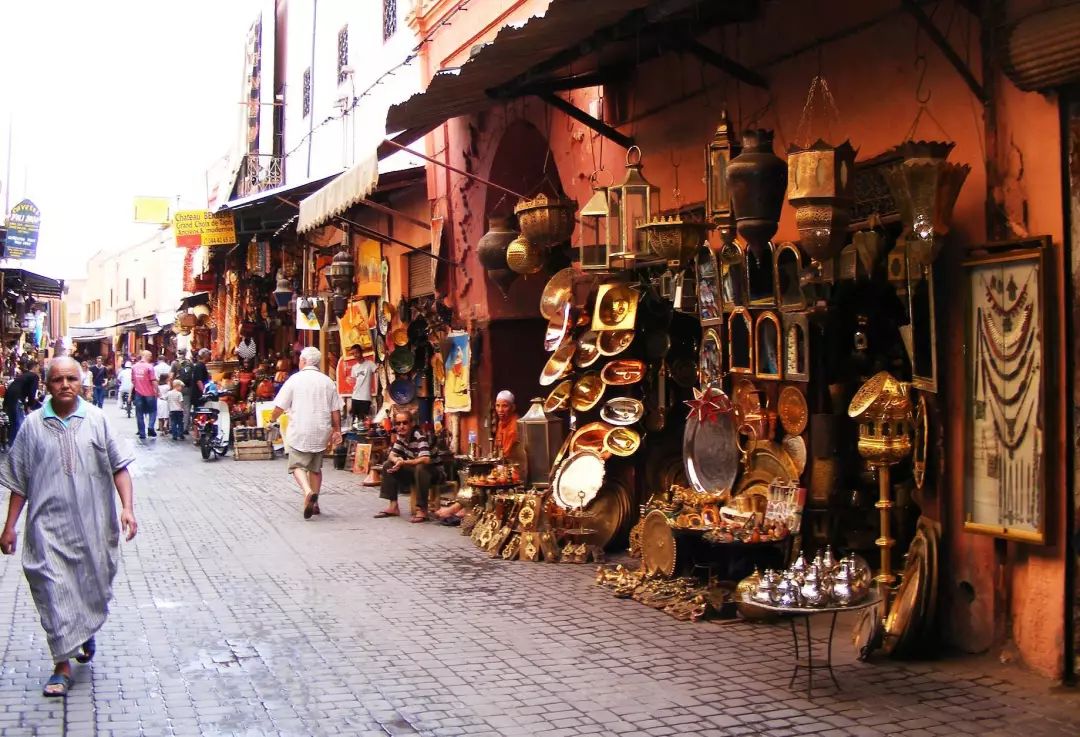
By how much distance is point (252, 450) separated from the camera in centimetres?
1947

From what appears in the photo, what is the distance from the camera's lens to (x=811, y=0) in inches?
293

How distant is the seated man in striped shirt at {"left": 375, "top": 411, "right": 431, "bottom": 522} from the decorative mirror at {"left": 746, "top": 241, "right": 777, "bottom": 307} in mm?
4539

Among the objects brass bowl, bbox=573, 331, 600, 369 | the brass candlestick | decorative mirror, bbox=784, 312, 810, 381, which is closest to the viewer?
the brass candlestick

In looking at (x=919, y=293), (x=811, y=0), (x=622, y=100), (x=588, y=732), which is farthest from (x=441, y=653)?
(x=622, y=100)

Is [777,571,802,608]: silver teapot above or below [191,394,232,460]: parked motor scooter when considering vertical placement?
below

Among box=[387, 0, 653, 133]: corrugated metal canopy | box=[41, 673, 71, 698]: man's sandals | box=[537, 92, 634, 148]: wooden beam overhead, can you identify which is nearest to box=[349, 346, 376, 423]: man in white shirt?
box=[387, 0, 653, 133]: corrugated metal canopy

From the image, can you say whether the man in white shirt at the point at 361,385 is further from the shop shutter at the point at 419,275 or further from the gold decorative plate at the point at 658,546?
the gold decorative plate at the point at 658,546

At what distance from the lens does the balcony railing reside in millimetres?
26047

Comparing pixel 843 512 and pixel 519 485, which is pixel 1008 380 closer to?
pixel 843 512

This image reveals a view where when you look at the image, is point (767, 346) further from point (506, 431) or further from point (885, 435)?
point (506, 431)

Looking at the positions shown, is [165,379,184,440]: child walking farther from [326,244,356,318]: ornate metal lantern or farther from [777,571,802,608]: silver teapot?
[777,571,802,608]: silver teapot

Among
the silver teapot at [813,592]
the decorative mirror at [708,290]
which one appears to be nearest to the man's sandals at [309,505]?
the decorative mirror at [708,290]

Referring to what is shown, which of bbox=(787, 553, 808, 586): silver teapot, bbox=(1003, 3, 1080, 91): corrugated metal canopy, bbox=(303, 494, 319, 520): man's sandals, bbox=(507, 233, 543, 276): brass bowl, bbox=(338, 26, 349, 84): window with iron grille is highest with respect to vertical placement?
bbox=(338, 26, 349, 84): window with iron grille

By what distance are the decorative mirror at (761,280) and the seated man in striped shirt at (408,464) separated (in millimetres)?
4539
